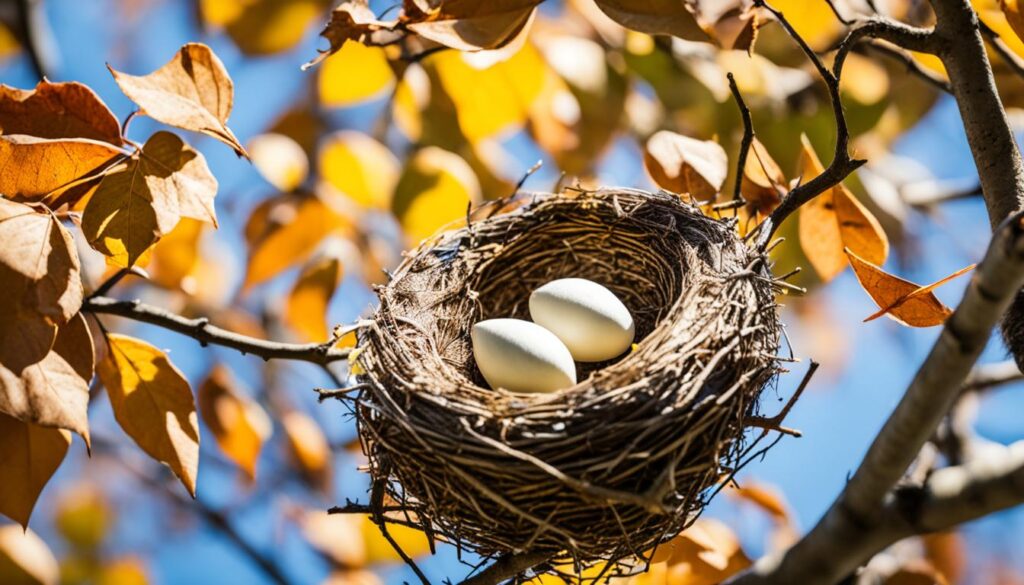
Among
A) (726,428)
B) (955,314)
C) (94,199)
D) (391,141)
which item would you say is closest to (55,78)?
(391,141)

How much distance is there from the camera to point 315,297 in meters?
1.78

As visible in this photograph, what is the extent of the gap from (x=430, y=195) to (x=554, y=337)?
58 cm

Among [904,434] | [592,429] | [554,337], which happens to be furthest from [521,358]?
[904,434]

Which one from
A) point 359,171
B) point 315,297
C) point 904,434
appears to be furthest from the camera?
point 359,171

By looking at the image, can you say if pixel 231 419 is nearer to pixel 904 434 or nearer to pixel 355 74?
pixel 355 74

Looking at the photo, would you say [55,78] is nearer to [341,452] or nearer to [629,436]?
[341,452]

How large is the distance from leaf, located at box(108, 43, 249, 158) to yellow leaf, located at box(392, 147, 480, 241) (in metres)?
0.80

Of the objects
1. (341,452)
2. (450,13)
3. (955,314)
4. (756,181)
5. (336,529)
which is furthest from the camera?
(341,452)

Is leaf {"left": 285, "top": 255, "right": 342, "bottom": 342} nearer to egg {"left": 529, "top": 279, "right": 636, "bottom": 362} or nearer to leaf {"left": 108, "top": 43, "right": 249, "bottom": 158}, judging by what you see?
egg {"left": 529, "top": 279, "right": 636, "bottom": 362}

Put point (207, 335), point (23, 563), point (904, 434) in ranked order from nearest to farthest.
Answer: point (904, 434)
point (207, 335)
point (23, 563)

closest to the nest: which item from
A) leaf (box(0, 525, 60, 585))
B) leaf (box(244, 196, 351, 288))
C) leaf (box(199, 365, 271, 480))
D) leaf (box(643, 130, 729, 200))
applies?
leaf (box(643, 130, 729, 200))

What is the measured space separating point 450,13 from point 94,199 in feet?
1.49

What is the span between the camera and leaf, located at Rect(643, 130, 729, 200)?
1.34 meters

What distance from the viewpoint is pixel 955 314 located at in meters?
0.81
